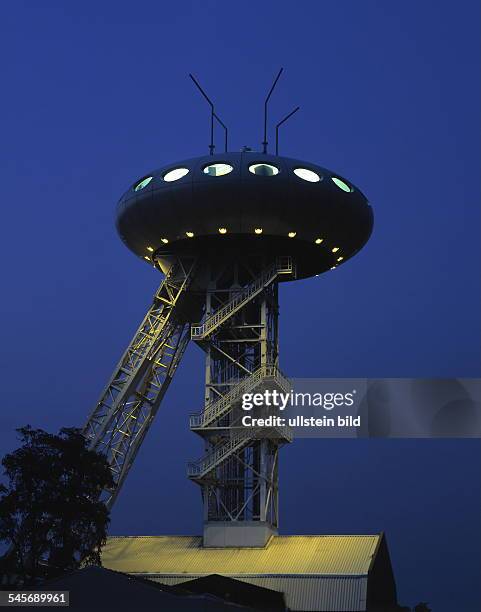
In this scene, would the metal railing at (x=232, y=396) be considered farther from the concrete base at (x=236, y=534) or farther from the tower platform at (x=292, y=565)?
the tower platform at (x=292, y=565)

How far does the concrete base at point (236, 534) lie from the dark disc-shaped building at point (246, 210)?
13588mm

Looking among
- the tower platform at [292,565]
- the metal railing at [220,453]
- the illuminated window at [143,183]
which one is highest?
the illuminated window at [143,183]

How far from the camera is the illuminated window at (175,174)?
59250 mm

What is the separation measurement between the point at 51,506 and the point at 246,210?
17.4 metres

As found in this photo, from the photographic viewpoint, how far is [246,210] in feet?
190

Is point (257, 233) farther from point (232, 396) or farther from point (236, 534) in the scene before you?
point (236, 534)

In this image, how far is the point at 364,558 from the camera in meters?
52.0

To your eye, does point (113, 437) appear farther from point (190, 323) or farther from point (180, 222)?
point (180, 222)

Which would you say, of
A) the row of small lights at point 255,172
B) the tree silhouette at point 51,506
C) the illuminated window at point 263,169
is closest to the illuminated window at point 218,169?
the row of small lights at point 255,172

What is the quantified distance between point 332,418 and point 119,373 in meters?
22.6

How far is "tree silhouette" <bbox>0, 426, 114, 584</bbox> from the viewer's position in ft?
160

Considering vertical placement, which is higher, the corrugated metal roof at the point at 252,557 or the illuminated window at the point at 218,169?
the illuminated window at the point at 218,169

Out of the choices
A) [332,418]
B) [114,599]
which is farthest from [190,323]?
[114,599]

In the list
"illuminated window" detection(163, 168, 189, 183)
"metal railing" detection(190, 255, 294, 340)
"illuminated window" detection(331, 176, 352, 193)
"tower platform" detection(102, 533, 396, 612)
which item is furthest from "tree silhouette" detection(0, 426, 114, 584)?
"illuminated window" detection(331, 176, 352, 193)
